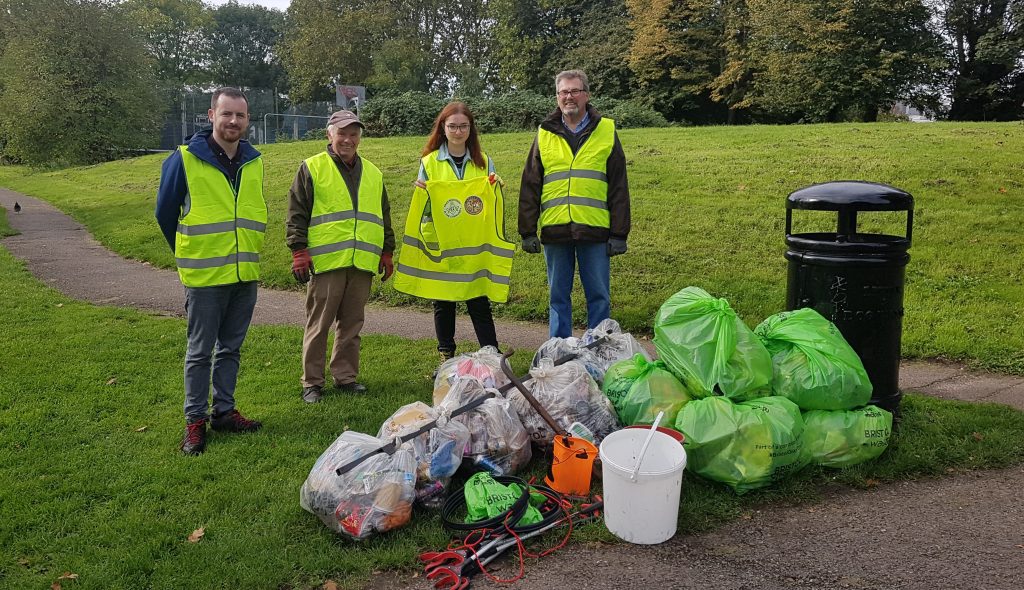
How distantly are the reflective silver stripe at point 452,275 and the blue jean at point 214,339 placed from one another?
3.98ft

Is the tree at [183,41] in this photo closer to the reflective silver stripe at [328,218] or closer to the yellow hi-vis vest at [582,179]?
the reflective silver stripe at [328,218]

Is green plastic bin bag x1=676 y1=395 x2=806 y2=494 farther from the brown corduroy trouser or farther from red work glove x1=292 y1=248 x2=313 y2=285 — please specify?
red work glove x1=292 y1=248 x2=313 y2=285

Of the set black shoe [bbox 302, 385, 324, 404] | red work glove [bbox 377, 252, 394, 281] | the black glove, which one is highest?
the black glove

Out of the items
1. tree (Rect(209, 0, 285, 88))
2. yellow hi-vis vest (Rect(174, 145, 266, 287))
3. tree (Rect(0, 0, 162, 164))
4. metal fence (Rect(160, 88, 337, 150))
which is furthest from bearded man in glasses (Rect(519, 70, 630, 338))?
tree (Rect(209, 0, 285, 88))

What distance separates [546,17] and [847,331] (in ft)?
117

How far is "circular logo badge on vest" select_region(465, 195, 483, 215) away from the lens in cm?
528

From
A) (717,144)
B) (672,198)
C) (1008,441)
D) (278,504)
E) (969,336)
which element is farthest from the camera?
(717,144)

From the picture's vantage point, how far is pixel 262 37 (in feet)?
222

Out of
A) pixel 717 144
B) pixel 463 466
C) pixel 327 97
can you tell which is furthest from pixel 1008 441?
pixel 327 97

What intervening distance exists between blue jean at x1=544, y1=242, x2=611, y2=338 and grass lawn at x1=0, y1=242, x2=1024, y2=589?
559mm

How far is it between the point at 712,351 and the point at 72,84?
100ft

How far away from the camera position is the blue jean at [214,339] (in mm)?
4273

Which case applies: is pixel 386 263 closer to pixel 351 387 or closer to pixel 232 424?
pixel 351 387

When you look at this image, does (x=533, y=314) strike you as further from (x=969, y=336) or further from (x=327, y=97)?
(x=327, y=97)
